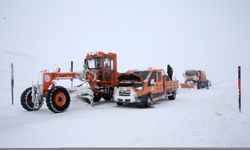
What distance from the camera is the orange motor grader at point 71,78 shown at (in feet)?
33.4

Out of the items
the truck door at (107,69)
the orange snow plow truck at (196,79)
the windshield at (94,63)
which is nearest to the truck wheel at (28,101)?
the windshield at (94,63)

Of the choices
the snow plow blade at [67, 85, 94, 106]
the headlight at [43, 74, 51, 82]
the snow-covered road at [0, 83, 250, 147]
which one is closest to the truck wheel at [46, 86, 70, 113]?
the snow-covered road at [0, 83, 250, 147]

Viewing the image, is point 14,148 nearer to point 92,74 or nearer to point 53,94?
point 53,94

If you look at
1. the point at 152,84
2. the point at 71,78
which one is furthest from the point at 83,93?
the point at 152,84

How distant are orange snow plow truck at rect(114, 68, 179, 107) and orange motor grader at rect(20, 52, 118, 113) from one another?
36.7 inches

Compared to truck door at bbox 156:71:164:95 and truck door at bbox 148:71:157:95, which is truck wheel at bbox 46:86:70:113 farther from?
truck door at bbox 156:71:164:95

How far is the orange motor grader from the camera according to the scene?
10195mm

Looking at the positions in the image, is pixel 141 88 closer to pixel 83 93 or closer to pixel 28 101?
pixel 83 93

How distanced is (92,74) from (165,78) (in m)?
4.84

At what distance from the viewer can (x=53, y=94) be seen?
32.6 feet

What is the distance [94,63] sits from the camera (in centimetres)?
1339

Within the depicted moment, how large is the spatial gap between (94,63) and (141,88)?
11.4ft

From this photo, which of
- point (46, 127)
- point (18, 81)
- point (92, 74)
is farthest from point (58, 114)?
point (18, 81)

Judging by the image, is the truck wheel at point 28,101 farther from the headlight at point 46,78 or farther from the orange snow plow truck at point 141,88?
the orange snow plow truck at point 141,88
